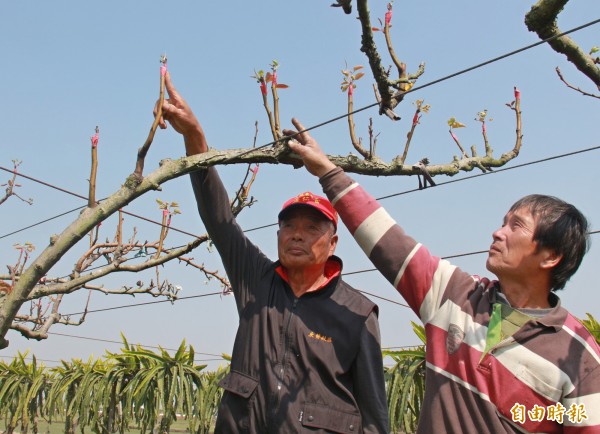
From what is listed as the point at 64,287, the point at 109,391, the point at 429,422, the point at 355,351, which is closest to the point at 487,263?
the point at 429,422

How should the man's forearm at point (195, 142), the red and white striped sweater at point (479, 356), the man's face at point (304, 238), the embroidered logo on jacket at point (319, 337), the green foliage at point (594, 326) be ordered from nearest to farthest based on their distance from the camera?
the red and white striped sweater at point (479, 356) < the embroidered logo on jacket at point (319, 337) < the man's face at point (304, 238) < the man's forearm at point (195, 142) < the green foliage at point (594, 326)

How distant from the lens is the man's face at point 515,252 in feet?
6.04

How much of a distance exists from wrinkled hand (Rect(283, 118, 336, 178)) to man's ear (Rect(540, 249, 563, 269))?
2.14ft

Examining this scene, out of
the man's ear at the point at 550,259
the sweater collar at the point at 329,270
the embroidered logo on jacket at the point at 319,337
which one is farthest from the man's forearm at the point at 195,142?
the man's ear at the point at 550,259

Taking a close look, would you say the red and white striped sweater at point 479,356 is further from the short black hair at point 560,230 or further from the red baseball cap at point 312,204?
the red baseball cap at point 312,204

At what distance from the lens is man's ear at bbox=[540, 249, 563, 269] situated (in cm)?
186

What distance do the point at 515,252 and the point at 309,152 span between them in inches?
28.2

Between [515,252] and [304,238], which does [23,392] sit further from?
[515,252]

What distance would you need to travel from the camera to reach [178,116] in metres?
2.59

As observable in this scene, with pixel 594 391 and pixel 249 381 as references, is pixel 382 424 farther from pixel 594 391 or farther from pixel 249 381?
pixel 594 391

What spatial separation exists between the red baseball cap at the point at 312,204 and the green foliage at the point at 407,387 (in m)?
1.90

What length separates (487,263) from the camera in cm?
186

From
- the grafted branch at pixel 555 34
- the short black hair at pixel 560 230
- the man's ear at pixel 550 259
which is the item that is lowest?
the man's ear at pixel 550 259

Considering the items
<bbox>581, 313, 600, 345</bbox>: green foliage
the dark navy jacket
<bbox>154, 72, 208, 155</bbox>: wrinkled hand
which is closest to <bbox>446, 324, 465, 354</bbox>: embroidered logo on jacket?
the dark navy jacket
